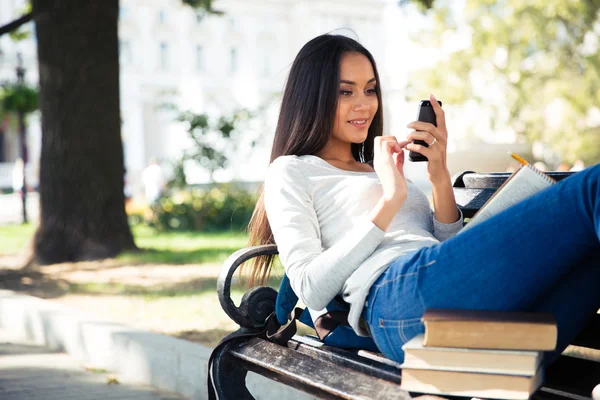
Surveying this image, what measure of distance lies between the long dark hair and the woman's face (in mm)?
23

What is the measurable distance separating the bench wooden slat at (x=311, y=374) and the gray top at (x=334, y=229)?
0.53 ft

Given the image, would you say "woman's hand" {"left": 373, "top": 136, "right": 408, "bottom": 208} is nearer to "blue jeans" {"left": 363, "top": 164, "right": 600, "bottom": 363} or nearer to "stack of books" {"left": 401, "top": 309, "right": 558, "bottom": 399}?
"blue jeans" {"left": 363, "top": 164, "right": 600, "bottom": 363}

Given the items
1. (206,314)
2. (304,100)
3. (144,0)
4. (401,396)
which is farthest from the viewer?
(144,0)

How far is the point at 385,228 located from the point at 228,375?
84 centimetres

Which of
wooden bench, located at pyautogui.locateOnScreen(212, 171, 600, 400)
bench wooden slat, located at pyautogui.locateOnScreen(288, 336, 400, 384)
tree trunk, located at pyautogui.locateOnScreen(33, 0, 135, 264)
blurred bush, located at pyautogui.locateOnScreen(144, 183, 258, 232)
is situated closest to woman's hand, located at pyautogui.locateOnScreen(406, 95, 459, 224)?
wooden bench, located at pyautogui.locateOnScreen(212, 171, 600, 400)

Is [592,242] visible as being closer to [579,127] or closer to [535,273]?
[535,273]

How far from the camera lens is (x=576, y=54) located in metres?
26.5

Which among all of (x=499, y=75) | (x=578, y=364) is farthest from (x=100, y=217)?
(x=499, y=75)

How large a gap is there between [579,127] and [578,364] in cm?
2594

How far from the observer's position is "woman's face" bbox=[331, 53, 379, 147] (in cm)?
274

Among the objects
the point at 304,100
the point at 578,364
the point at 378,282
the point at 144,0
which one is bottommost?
the point at 578,364

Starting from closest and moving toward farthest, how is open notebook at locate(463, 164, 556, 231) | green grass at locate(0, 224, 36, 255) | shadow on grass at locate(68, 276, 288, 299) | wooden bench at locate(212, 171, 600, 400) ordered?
open notebook at locate(463, 164, 556, 231) → wooden bench at locate(212, 171, 600, 400) → shadow on grass at locate(68, 276, 288, 299) → green grass at locate(0, 224, 36, 255)

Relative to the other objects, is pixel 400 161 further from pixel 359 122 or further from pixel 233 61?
pixel 233 61

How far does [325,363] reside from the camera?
2.41 metres
